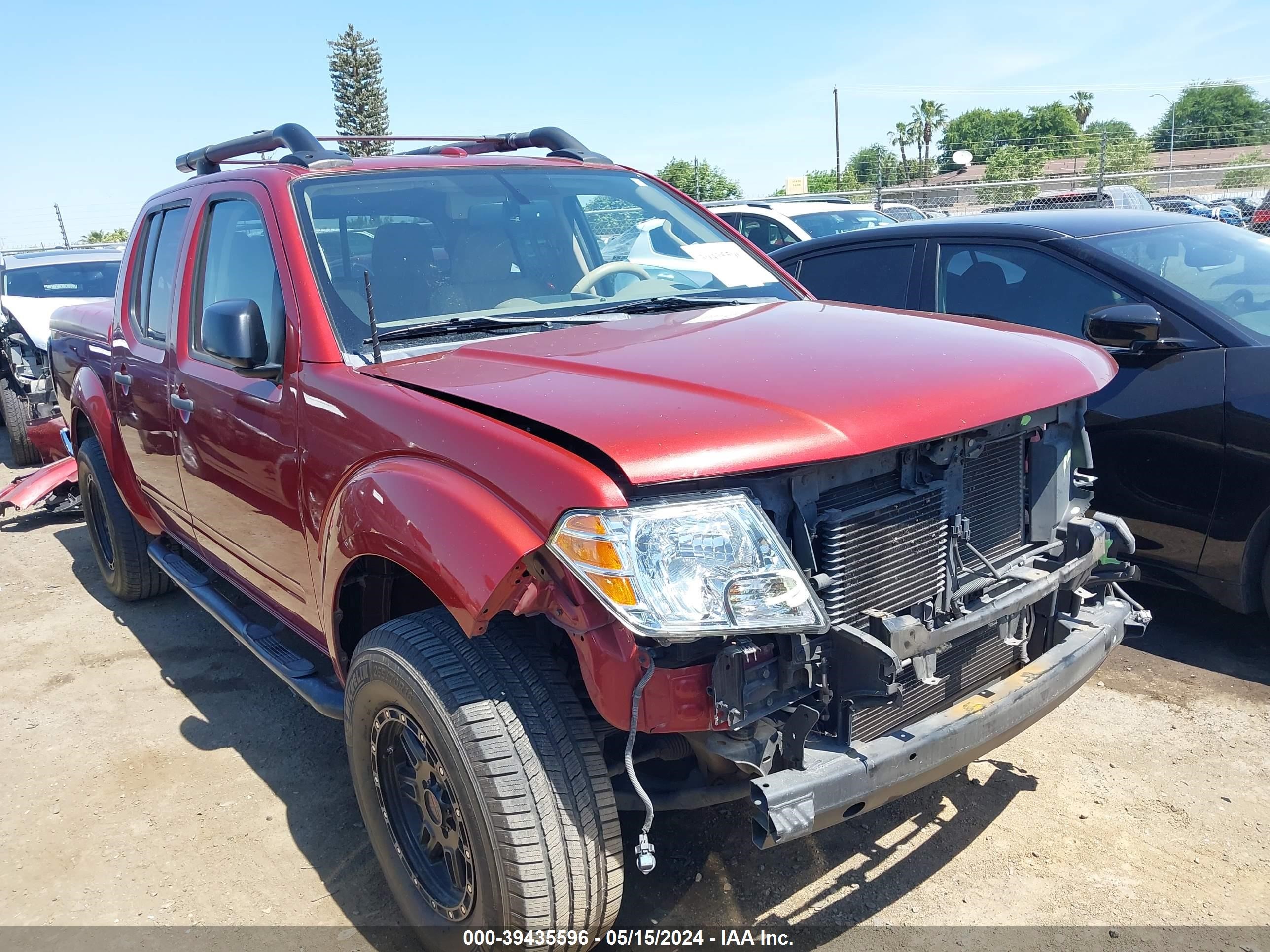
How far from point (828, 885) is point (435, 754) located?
3.93 feet

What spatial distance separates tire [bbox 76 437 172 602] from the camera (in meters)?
4.93

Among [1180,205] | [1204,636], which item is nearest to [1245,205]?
[1180,205]

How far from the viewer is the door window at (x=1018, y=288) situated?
419 cm

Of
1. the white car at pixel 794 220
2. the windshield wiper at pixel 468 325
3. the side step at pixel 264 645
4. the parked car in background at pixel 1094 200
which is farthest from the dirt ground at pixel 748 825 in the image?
the parked car in background at pixel 1094 200

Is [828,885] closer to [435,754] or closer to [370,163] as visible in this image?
[435,754]

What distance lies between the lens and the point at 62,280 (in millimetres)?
10758

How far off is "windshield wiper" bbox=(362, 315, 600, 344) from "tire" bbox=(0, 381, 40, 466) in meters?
7.55

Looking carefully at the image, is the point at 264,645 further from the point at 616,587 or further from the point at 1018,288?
the point at 1018,288

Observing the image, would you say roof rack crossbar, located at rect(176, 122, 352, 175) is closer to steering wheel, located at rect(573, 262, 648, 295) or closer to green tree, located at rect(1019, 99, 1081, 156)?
steering wheel, located at rect(573, 262, 648, 295)

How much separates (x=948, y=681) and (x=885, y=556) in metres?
0.41

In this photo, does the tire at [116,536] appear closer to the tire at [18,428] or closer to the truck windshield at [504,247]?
the truck windshield at [504,247]

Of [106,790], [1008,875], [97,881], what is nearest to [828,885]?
[1008,875]

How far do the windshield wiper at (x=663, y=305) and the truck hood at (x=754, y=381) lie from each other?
124mm

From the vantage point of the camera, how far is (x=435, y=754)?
7.30 ft
